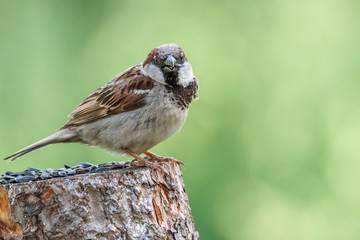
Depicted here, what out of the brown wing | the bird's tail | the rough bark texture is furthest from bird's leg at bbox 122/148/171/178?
the bird's tail

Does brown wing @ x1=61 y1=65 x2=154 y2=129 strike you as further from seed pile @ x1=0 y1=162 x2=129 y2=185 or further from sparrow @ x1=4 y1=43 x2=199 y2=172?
seed pile @ x1=0 y1=162 x2=129 y2=185

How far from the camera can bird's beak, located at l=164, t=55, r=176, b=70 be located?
3.01 m

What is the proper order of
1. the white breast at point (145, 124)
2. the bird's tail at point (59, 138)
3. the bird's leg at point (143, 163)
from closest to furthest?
the bird's leg at point (143, 163), the white breast at point (145, 124), the bird's tail at point (59, 138)

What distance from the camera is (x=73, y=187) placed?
232 centimetres

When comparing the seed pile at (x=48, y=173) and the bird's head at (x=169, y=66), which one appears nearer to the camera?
the seed pile at (x=48, y=173)

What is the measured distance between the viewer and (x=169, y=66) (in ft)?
9.92

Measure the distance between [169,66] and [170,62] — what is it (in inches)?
1.0

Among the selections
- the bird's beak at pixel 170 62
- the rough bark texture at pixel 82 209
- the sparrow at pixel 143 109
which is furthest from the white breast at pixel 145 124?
the rough bark texture at pixel 82 209

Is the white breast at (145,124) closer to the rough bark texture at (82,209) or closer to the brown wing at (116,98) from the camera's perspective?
the brown wing at (116,98)

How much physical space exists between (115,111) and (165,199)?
2.66ft

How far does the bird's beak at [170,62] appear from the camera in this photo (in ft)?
9.87

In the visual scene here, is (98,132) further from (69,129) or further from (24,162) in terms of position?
(24,162)

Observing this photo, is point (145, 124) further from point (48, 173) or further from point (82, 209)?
point (82, 209)

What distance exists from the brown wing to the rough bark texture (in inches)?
28.9
